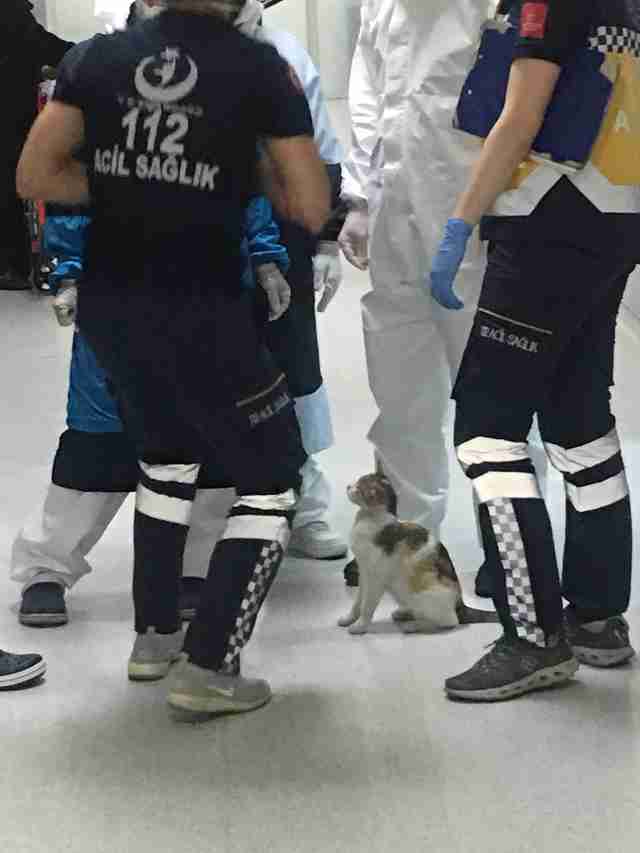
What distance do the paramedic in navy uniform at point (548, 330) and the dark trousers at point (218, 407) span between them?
0.33m

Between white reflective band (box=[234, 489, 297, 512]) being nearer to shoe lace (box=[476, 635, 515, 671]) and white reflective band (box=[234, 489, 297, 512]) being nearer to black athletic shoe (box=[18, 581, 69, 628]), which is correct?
shoe lace (box=[476, 635, 515, 671])

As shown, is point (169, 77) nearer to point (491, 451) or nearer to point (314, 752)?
point (491, 451)

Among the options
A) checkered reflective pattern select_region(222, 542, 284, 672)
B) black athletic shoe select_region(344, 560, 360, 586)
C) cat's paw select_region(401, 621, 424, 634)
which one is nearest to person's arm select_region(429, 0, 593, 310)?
checkered reflective pattern select_region(222, 542, 284, 672)

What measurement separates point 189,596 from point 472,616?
0.56 m

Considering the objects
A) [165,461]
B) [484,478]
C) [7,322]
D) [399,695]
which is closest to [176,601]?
[165,461]

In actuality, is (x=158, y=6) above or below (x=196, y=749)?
above

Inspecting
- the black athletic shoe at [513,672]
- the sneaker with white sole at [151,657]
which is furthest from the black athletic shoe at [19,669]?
the black athletic shoe at [513,672]

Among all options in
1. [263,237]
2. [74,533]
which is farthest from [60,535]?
[263,237]

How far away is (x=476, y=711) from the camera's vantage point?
243 cm

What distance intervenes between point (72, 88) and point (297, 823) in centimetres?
115

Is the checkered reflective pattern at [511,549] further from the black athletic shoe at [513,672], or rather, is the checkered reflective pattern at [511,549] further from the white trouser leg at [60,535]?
the white trouser leg at [60,535]

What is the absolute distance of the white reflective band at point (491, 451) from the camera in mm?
2445

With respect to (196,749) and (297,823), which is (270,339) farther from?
(297,823)

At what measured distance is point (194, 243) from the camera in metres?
2.28
